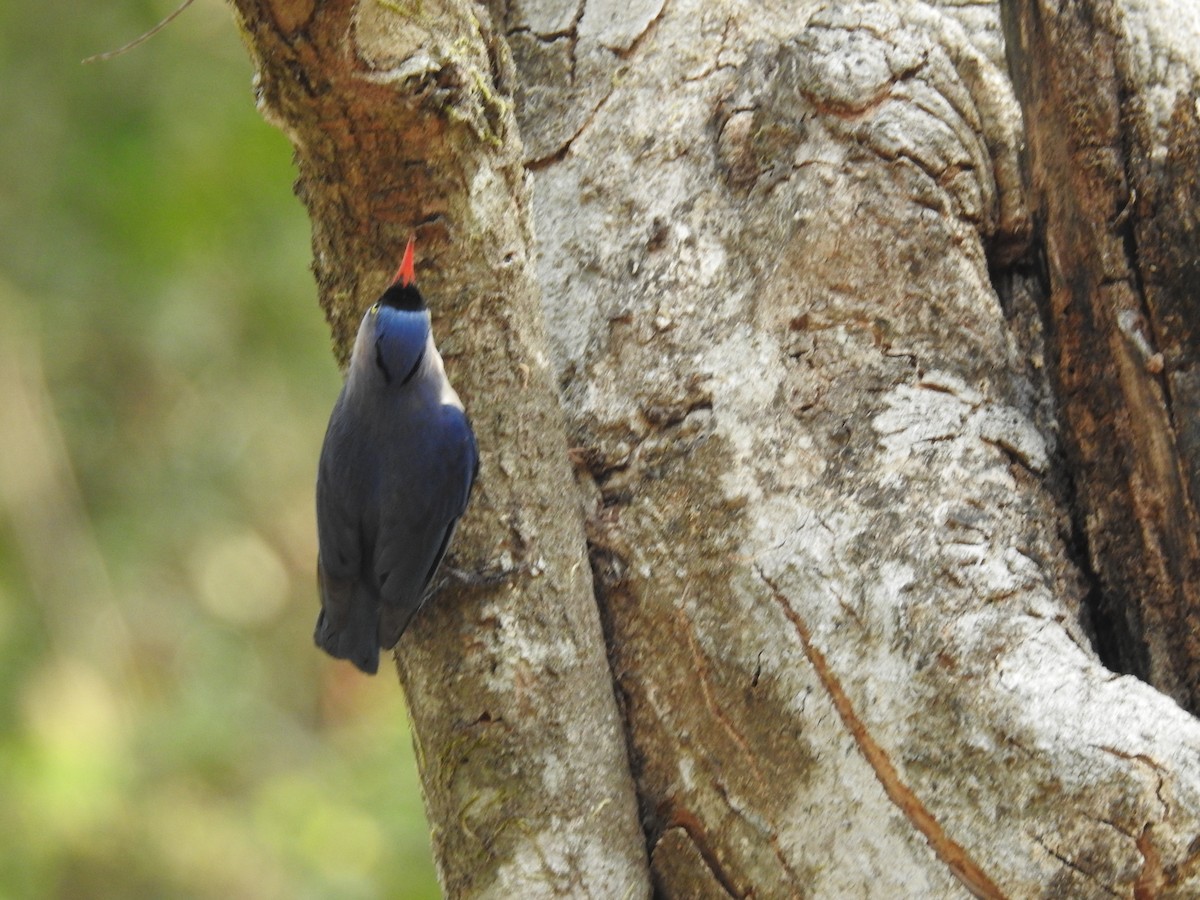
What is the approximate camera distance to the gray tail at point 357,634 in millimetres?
2279

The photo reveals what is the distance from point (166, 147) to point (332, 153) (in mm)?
3581

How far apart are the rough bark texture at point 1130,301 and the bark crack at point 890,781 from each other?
0.52 m

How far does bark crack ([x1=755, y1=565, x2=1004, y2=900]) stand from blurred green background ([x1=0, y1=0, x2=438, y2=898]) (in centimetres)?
371

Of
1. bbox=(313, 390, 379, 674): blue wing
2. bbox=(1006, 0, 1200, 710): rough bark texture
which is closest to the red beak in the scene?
bbox=(313, 390, 379, 674): blue wing

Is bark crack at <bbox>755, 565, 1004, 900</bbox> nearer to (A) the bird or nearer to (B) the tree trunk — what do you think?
(B) the tree trunk

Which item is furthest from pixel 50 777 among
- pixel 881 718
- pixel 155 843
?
pixel 881 718

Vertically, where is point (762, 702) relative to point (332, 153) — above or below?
below

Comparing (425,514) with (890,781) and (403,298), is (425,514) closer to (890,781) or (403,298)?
(403,298)

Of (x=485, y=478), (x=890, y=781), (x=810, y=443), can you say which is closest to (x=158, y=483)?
(x=485, y=478)

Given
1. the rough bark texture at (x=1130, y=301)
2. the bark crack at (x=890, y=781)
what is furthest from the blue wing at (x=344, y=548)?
the rough bark texture at (x=1130, y=301)

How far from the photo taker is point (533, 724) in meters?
2.03

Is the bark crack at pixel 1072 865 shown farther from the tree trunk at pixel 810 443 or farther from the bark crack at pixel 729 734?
the bark crack at pixel 729 734

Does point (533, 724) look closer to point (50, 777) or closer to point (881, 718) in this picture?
point (881, 718)

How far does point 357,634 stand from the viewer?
231 cm
